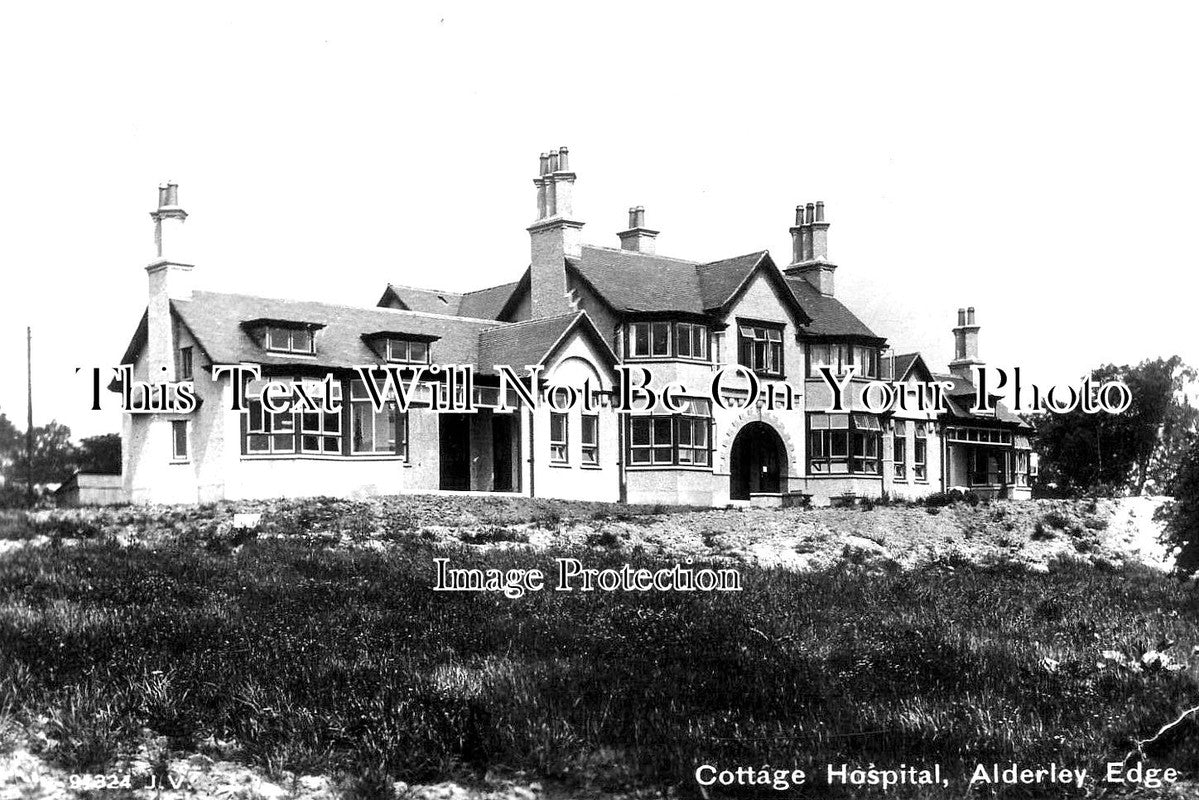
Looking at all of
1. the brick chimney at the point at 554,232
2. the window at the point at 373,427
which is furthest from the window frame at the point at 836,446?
the window at the point at 373,427

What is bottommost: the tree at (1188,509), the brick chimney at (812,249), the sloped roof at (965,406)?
the tree at (1188,509)

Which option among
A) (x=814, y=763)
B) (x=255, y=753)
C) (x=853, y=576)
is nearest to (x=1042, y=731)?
(x=814, y=763)

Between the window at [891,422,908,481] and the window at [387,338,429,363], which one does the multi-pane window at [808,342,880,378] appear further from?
the window at [387,338,429,363]

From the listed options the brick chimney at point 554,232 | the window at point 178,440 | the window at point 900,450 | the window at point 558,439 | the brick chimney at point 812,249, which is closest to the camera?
the window at point 178,440

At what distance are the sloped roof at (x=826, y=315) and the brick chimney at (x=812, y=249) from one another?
528 millimetres

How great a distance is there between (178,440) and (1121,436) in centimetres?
3815

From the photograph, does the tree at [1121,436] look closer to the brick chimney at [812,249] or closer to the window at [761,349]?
the brick chimney at [812,249]

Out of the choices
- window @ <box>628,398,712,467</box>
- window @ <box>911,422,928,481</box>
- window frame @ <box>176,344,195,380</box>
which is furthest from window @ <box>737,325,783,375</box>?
window frame @ <box>176,344,195,380</box>

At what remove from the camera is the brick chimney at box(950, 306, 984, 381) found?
58.3m

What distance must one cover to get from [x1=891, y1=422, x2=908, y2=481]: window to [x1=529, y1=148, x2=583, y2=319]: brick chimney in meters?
14.3

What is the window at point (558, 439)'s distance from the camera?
3744 centimetres

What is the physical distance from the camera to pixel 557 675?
10328 millimetres

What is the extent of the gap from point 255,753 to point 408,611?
4.19m

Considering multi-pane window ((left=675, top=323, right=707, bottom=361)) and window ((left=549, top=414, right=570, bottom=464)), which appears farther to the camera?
multi-pane window ((left=675, top=323, right=707, bottom=361))
